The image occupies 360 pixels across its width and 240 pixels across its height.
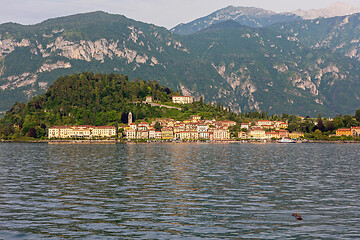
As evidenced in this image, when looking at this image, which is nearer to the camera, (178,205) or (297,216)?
(297,216)

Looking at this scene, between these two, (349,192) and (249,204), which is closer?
(249,204)

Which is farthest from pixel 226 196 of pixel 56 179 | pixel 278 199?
pixel 56 179

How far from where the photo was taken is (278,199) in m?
49.1

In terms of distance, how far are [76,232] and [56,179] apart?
32.3 m

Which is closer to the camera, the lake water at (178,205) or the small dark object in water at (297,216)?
the lake water at (178,205)

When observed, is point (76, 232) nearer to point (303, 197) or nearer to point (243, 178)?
point (303, 197)

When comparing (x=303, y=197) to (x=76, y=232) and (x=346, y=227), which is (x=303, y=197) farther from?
(x=76, y=232)

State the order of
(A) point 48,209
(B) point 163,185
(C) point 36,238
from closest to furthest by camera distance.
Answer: (C) point 36,238, (A) point 48,209, (B) point 163,185

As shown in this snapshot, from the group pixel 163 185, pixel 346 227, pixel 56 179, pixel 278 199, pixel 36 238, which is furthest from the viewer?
pixel 56 179

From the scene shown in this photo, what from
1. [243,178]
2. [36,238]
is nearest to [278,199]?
[243,178]

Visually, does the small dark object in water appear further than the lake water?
Yes

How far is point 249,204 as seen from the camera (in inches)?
1815

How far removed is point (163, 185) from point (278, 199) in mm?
15921

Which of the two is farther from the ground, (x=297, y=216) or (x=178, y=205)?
(x=178, y=205)
